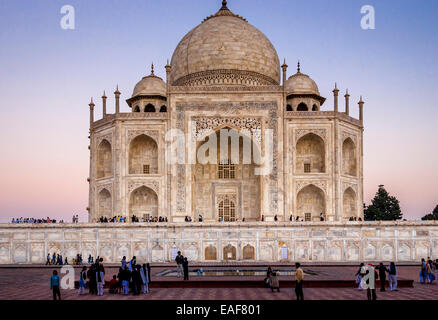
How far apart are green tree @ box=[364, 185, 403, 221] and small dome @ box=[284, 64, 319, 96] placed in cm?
1195

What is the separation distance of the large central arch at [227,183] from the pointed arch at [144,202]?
2.30 meters

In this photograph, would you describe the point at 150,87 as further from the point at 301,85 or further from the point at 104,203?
the point at 301,85

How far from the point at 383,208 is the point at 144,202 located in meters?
19.9

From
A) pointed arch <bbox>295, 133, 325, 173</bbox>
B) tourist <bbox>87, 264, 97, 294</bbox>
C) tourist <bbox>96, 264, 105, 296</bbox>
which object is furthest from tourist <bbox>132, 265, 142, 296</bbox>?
pointed arch <bbox>295, 133, 325, 173</bbox>

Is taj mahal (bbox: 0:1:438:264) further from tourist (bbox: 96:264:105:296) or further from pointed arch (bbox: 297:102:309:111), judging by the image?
tourist (bbox: 96:264:105:296)

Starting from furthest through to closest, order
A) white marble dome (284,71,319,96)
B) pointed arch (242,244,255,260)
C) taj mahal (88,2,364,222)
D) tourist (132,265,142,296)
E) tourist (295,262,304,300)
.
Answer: white marble dome (284,71,319,96)
taj mahal (88,2,364,222)
pointed arch (242,244,255,260)
tourist (132,265,142,296)
tourist (295,262,304,300)

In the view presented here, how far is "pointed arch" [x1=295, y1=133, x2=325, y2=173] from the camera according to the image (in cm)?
2847

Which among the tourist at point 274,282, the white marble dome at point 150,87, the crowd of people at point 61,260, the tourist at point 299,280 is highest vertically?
the white marble dome at point 150,87

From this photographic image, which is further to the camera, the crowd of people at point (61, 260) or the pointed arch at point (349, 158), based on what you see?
the pointed arch at point (349, 158)

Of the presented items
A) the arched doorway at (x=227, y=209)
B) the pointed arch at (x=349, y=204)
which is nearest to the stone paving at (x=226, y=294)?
the pointed arch at (x=349, y=204)

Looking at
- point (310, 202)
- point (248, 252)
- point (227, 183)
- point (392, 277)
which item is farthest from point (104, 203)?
point (392, 277)

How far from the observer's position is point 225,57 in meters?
31.1

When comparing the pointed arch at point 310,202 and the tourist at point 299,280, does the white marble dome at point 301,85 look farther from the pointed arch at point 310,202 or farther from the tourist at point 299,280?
the tourist at point 299,280

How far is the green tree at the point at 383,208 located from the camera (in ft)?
129
